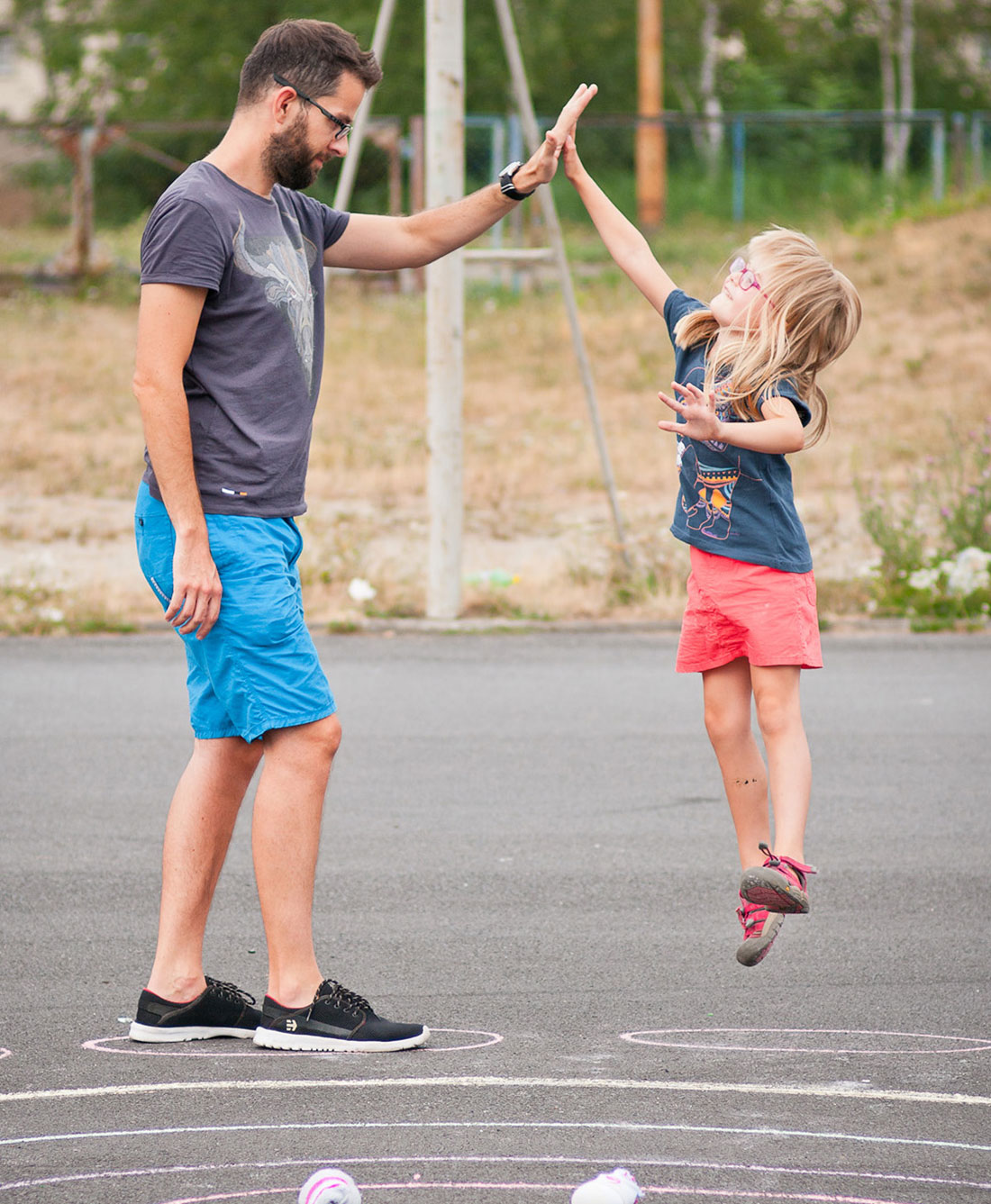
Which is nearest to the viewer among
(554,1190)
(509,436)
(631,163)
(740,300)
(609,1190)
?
(609,1190)

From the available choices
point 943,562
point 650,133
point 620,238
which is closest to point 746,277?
point 620,238

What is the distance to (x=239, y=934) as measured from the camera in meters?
4.67

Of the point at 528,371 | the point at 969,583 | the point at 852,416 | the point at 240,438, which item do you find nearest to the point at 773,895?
the point at 240,438

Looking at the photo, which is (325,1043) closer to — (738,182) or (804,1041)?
(804,1041)

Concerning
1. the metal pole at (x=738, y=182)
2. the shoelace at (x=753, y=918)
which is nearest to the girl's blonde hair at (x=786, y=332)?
the shoelace at (x=753, y=918)

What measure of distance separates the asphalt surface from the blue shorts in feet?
2.60

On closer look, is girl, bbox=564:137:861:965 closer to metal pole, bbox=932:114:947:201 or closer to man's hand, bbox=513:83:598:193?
man's hand, bbox=513:83:598:193

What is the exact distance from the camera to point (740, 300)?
4238 mm

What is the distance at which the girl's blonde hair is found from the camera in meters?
4.11

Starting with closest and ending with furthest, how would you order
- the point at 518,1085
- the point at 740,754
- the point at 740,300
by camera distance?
the point at 518,1085, the point at 740,300, the point at 740,754

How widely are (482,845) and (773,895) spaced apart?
179cm

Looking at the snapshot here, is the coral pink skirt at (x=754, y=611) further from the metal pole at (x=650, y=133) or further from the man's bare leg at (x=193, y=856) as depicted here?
the metal pole at (x=650, y=133)

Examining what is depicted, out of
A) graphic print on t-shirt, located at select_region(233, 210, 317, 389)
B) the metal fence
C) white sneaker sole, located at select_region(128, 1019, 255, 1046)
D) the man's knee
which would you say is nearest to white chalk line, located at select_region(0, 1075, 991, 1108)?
white sneaker sole, located at select_region(128, 1019, 255, 1046)

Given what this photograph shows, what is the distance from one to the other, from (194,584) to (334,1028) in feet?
3.48
